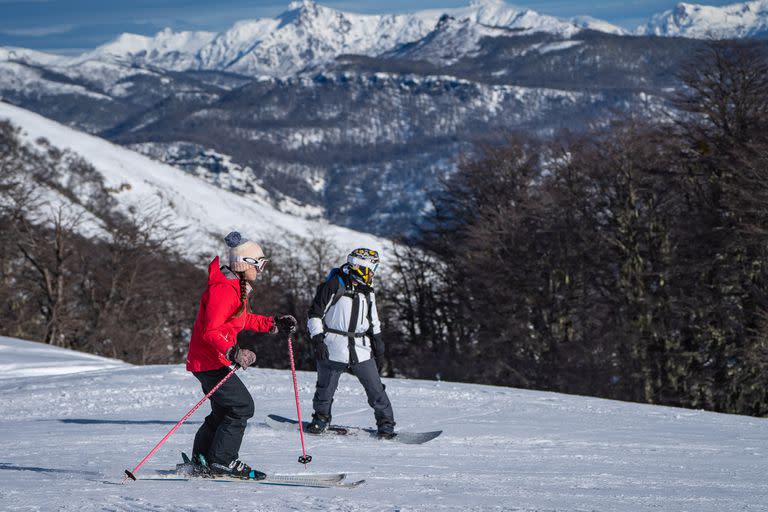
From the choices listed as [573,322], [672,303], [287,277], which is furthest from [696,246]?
[287,277]

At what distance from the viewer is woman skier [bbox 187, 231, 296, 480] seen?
21.7 feet

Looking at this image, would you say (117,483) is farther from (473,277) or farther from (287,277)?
(287,277)

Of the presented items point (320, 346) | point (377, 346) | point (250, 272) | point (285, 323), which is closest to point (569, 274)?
point (377, 346)

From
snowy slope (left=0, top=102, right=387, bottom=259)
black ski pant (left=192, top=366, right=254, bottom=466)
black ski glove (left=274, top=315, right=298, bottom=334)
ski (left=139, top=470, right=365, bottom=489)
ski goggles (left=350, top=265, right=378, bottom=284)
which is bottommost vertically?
ski (left=139, top=470, right=365, bottom=489)

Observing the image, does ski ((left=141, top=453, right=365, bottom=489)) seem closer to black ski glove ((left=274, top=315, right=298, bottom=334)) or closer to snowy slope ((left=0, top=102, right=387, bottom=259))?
black ski glove ((left=274, top=315, right=298, bottom=334))

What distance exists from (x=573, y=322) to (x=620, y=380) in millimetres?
4793

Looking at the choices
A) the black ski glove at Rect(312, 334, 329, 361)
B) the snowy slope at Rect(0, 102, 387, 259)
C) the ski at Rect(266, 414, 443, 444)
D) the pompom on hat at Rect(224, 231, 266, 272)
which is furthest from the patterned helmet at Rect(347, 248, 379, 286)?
the snowy slope at Rect(0, 102, 387, 259)

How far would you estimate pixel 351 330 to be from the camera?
30.7 feet

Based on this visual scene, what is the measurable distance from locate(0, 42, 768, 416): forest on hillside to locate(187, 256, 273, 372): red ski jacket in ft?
58.6

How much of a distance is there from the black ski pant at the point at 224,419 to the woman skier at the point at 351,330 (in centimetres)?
231

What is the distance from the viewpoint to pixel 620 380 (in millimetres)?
27719

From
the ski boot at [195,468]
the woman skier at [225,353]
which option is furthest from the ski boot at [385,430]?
the ski boot at [195,468]

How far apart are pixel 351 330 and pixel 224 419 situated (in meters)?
2.68

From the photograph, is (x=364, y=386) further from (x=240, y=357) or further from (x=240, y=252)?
(x=240, y=252)
